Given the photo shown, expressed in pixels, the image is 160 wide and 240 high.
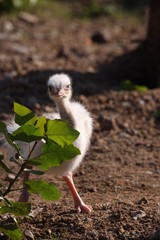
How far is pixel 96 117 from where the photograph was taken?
25.8 ft

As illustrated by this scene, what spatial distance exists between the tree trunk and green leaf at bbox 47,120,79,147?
5208 millimetres

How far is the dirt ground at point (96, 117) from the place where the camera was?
15.6ft

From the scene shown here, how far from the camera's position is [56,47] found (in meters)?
11.0

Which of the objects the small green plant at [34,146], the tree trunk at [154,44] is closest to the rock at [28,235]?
the small green plant at [34,146]

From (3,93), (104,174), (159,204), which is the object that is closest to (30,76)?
(3,93)

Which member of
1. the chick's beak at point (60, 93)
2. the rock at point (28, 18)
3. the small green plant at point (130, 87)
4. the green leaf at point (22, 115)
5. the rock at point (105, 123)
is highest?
the green leaf at point (22, 115)

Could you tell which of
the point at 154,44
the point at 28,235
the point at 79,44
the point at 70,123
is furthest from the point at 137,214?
the point at 79,44

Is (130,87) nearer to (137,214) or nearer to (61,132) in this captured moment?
(137,214)

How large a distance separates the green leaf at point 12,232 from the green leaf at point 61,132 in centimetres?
68

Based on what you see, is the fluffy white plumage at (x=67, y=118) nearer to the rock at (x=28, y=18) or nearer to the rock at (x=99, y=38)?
the rock at (x=99, y=38)

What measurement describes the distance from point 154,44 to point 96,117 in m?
2.21

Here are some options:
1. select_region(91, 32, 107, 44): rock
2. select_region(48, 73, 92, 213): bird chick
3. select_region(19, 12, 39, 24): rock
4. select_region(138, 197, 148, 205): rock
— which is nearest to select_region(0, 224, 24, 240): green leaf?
select_region(48, 73, 92, 213): bird chick

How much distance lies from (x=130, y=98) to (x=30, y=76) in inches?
62.5

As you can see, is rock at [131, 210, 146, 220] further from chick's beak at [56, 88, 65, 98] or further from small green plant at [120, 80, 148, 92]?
small green plant at [120, 80, 148, 92]
